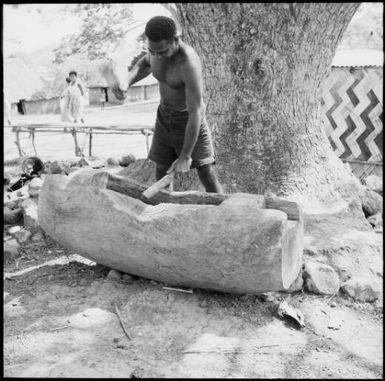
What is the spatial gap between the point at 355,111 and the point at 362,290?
3.67 meters

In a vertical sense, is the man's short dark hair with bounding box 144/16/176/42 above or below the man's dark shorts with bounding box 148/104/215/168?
above

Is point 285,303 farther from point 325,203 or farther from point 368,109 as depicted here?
point 368,109

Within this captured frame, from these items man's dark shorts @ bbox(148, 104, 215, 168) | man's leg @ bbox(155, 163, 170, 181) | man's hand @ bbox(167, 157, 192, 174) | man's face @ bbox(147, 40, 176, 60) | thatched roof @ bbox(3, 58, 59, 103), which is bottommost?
man's leg @ bbox(155, 163, 170, 181)

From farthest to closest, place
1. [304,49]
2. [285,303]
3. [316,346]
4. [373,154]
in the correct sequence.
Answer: [373,154] < [304,49] < [285,303] < [316,346]

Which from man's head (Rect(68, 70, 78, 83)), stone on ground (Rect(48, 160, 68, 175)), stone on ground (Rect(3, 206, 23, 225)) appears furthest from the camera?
man's head (Rect(68, 70, 78, 83))

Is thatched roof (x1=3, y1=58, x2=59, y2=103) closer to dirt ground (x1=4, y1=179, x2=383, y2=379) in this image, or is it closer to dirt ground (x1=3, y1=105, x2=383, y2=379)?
dirt ground (x1=3, y1=105, x2=383, y2=379)

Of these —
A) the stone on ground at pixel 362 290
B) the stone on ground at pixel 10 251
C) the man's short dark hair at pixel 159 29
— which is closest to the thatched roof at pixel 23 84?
the stone on ground at pixel 10 251

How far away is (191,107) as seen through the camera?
10.4 feet

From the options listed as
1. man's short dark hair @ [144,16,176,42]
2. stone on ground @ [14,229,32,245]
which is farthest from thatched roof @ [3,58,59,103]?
man's short dark hair @ [144,16,176,42]

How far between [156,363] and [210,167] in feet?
5.32

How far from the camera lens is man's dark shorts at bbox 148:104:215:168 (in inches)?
138

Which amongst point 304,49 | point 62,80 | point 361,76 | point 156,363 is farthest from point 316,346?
point 62,80

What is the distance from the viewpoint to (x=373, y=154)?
6.12 m

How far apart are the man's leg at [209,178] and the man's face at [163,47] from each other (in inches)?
36.6
